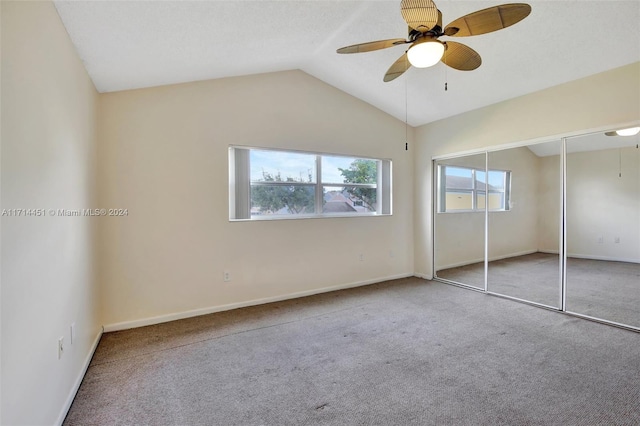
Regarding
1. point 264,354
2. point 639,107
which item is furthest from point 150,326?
point 639,107

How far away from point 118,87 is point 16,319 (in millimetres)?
2477

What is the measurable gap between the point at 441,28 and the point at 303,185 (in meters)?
2.58

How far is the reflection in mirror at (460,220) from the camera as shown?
4398 millimetres

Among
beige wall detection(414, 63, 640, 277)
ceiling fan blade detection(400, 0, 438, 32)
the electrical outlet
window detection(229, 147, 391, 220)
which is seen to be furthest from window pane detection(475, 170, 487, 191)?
the electrical outlet

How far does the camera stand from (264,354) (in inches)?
99.1

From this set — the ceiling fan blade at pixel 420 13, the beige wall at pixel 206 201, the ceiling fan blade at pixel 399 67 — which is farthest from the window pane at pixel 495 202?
the ceiling fan blade at pixel 420 13

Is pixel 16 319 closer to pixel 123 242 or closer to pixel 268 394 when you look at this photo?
pixel 268 394

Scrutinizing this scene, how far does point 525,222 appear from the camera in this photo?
414cm

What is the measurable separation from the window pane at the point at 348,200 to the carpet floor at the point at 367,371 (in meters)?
1.57

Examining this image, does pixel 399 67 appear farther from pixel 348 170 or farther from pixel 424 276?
pixel 424 276

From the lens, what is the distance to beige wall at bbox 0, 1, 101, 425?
123 cm

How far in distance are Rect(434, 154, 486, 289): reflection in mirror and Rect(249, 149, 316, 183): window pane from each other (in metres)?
2.18

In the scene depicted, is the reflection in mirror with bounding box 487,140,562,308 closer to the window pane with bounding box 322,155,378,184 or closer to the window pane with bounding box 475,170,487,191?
the window pane with bounding box 475,170,487,191

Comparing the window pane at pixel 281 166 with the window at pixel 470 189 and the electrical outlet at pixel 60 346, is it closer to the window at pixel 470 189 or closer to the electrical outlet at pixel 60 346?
the window at pixel 470 189
